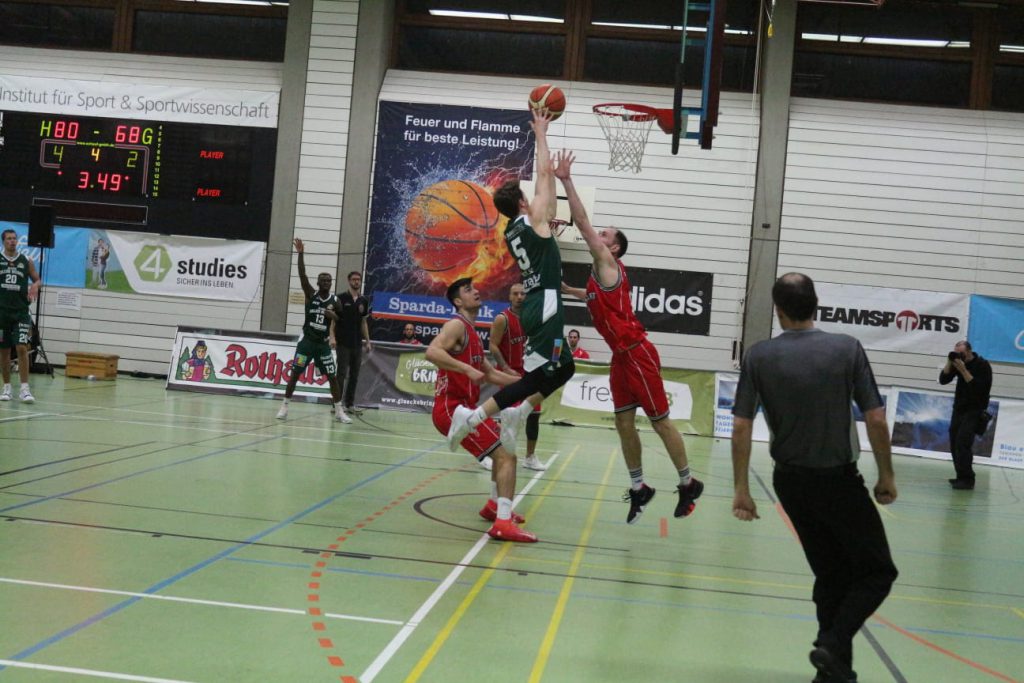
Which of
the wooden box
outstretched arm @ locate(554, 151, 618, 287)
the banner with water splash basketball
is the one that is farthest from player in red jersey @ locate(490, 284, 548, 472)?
the wooden box

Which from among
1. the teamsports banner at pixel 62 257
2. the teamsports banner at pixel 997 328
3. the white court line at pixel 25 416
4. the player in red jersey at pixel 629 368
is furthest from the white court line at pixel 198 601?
the teamsports banner at pixel 62 257

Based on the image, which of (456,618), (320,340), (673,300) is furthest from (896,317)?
(456,618)

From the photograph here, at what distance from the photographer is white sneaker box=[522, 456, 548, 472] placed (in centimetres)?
1056

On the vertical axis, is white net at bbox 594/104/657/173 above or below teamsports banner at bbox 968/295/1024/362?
above

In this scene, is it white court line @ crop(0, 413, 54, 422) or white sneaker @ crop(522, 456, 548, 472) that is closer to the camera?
white sneaker @ crop(522, 456, 548, 472)

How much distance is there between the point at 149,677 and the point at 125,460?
566 centimetres

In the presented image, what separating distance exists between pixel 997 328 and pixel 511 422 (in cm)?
1482

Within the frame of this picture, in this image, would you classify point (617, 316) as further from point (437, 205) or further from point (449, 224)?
point (437, 205)

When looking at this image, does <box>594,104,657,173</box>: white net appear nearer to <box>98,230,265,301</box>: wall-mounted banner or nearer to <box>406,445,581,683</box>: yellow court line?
<box>98,230,265,301</box>: wall-mounted banner

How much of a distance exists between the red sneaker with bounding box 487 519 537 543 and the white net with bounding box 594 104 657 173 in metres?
11.6

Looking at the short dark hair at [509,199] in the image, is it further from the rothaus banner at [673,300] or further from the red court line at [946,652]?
the rothaus banner at [673,300]

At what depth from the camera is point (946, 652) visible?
15.1 feet

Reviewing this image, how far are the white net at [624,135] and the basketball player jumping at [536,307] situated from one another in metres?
10.9

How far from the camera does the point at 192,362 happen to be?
17844 millimetres
